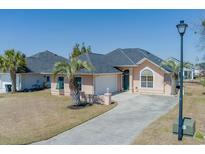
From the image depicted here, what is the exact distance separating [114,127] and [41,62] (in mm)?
27331

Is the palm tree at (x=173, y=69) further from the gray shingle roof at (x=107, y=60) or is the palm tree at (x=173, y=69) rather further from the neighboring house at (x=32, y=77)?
the neighboring house at (x=32, y=77)

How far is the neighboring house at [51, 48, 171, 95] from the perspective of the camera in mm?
23433

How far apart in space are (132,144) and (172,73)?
1611 centimetres

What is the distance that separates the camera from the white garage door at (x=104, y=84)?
77.7 ft

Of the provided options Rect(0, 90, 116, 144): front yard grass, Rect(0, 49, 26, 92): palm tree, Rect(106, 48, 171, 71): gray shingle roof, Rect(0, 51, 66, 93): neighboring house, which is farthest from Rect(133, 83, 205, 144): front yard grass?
Rect(0, 49, 26, 92): palm tree

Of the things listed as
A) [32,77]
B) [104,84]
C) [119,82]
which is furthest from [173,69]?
[32,77]

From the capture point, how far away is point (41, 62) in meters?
36.9

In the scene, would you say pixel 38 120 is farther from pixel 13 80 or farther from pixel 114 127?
pixel 13 80

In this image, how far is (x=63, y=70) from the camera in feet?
58.9

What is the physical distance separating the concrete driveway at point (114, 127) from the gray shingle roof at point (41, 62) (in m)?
17.8

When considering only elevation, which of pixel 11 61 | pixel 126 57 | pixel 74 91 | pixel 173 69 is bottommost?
pixel 74 91
